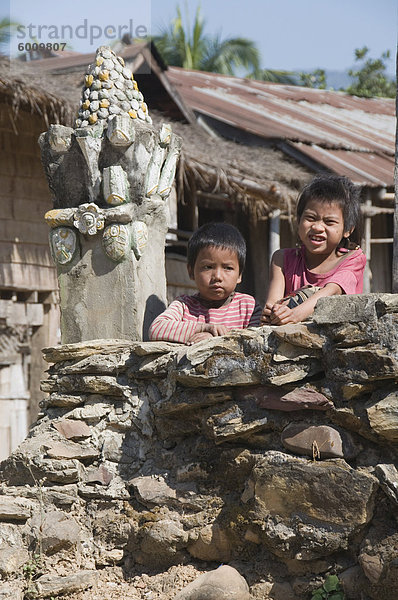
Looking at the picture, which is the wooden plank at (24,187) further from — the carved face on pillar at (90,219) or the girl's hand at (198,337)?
the girl's hand at (198,337)

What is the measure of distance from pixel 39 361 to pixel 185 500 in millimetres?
5051

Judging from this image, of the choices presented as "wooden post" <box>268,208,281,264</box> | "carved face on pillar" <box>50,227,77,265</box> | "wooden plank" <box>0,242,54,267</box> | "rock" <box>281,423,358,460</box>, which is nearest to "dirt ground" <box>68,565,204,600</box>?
"rock" <box>281,423,358,460</box>

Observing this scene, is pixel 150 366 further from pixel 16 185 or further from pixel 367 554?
pixel 16 185

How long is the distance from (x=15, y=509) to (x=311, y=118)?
34.4ft

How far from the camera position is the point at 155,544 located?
12.0 feet

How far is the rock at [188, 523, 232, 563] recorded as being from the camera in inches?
141

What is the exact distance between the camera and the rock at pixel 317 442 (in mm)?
3352

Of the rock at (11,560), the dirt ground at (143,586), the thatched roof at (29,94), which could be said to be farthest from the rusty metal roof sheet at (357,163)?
the rock at (11,560)

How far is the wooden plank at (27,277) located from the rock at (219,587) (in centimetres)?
515

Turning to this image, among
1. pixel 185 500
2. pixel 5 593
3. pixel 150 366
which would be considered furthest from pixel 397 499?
pixel 5 593

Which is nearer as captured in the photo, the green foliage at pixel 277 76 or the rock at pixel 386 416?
the rock at pixel 386 416

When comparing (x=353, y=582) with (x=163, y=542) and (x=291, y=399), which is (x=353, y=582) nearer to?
(x=291, y=399)

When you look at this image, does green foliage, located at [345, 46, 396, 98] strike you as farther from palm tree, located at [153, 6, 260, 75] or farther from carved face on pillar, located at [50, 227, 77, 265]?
carved face on pillar, located at [50, 227, 77, 265]

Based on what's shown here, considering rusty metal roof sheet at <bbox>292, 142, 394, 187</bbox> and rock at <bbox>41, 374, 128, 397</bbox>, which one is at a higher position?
rusty metal roof sheet at <bbox>292, 142, 394, 187</bbox>
